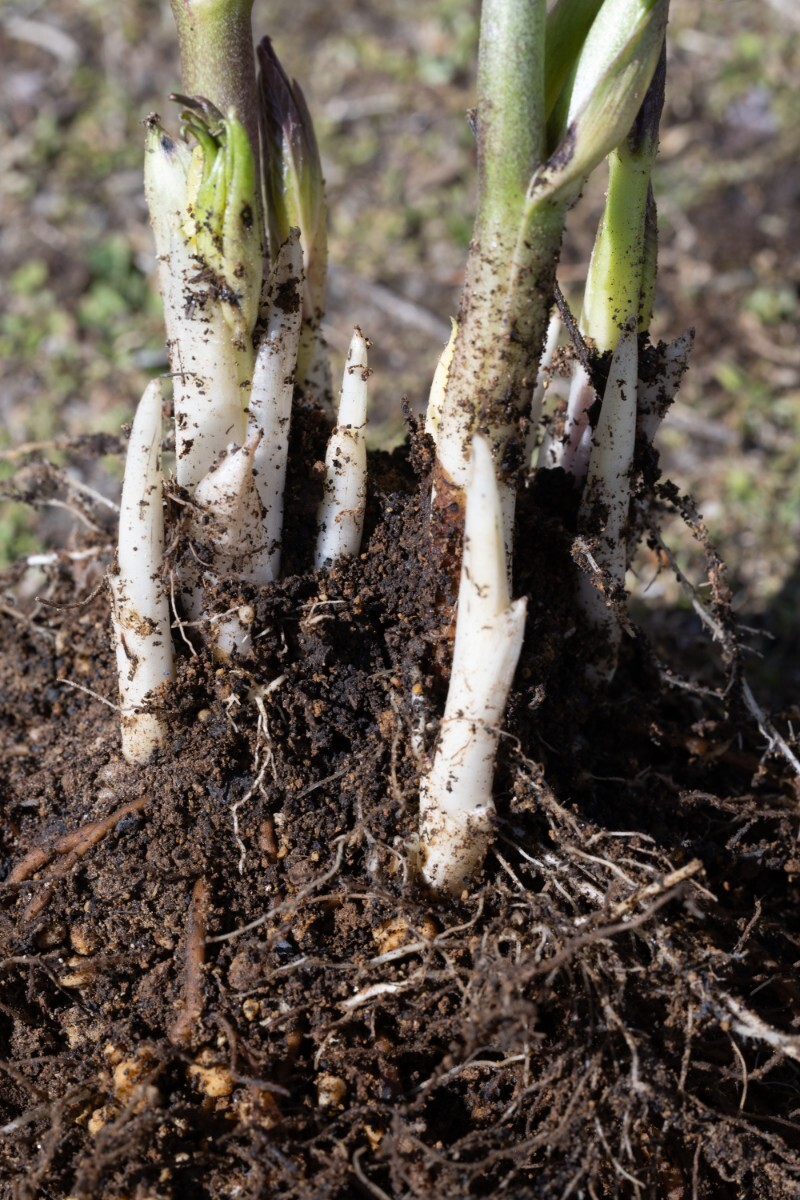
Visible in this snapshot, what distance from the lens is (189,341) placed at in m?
1.50

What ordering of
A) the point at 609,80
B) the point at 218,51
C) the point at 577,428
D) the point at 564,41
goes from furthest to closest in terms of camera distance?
the point at 577,428 < the point at 218,51 < the point at 564,41 < the point at 609,80

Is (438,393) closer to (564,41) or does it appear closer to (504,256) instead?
(504,256)

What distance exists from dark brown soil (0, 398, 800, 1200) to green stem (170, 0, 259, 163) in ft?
1.64

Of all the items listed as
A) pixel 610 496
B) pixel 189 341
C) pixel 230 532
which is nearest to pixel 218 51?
pixel 189 341

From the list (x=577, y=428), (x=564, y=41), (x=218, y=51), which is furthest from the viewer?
(x=577, y=428)

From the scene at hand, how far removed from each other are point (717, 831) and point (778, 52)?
3.73 m

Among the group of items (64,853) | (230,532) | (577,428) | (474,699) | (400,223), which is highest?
(400,223)

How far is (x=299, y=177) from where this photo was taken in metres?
1.59

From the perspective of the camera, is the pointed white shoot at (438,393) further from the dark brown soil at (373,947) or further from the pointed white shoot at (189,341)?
the pointed white shoot at (189,341)

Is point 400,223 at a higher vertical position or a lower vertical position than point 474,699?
higher

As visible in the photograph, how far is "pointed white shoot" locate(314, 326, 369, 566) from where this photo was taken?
1.53 metres

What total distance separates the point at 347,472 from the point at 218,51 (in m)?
0.60

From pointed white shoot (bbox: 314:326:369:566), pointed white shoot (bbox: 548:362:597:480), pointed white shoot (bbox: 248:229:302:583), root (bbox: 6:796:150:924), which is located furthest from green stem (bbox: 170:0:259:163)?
root (bbox: 6:796:150:924)

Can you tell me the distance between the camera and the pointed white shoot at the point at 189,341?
1.46 m
